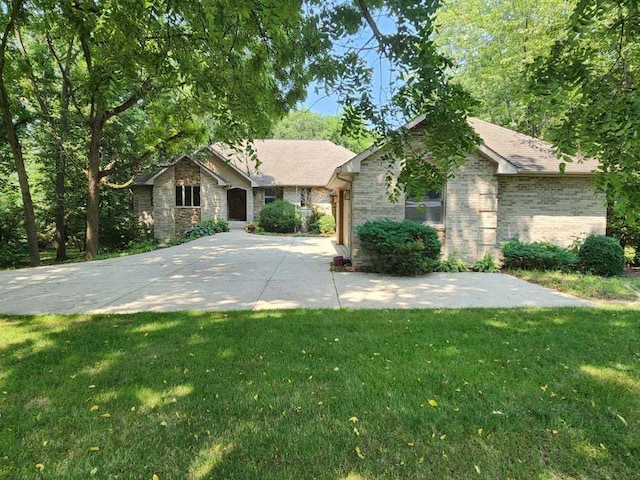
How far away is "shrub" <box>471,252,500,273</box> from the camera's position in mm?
10523

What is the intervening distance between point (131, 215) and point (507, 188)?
65.8 ft

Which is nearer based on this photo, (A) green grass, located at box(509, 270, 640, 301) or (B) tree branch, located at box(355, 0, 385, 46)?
(B) tree branch, located at box(355, 0, 385, 46)

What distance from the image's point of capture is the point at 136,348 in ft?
14.5

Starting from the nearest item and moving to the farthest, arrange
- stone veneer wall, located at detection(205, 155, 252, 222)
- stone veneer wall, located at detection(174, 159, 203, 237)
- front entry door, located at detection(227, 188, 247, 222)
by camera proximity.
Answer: stone veneer wall, located at detection(174, 159, 203, 237), stone veneer wall, located at detection(205, 155, 252, 222), front entry door, located at detection(227, 188, 247, 222)

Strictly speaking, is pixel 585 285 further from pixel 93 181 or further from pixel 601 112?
pixel 93 181

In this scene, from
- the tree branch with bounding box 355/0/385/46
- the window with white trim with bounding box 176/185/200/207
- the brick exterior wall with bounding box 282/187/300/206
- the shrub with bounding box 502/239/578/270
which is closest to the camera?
the tree branch with bounding box 355/0/385/46

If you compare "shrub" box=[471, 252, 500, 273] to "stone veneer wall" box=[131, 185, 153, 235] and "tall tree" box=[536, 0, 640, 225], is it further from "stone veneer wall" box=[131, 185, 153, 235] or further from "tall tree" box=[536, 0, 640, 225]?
"stone veneer wall" box=[131, 185, 153, 235]

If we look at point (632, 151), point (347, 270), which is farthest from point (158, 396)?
point (347, 270)

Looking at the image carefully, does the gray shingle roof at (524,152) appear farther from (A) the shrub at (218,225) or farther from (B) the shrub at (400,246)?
(A) the shrub at (218,225)

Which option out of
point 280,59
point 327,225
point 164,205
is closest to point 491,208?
point 280,59

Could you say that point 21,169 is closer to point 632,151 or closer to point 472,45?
point 632,151

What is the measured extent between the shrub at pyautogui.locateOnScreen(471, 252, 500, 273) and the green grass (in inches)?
22.0

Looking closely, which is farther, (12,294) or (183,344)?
(12,294)

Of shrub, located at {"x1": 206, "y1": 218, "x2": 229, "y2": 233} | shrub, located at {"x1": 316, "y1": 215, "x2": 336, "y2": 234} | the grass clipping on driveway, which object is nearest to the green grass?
the grass clipping on driveway
